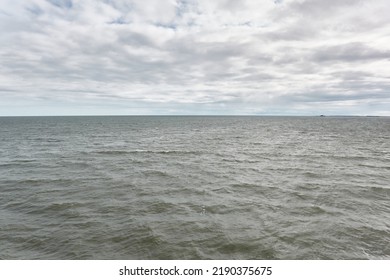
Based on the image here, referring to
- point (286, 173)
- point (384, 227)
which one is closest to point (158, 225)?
point (384, 227)

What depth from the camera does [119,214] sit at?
13500 millimetres

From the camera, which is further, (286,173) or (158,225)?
(286,173)

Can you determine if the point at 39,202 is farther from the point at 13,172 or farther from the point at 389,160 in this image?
the point at 389,160

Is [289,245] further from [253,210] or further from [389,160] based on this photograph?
[389,160]

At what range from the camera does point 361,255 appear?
387 inches

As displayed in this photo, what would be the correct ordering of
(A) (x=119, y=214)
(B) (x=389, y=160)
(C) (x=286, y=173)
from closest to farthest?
1. (A) (x=119, y=214)
2. (C) (x=286, y=173)
3. (B) (x=389, y=160)

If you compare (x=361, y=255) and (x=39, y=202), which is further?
(x=39, y=202)

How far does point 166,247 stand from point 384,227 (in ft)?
31.4

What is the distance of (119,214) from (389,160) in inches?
1139
